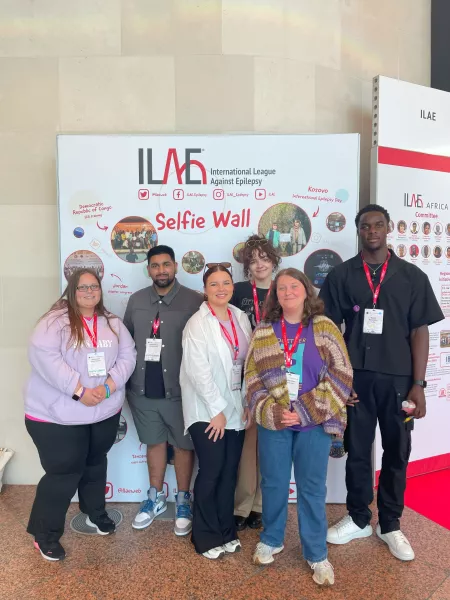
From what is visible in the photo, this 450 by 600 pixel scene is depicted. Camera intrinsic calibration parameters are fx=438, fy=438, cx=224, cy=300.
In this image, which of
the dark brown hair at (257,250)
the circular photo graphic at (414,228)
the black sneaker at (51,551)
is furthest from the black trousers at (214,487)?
the circular photo graphic at (414,228)

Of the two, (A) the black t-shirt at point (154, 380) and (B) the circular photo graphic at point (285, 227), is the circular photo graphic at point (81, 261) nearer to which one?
(A) the black t-shirt at point (154, 380)

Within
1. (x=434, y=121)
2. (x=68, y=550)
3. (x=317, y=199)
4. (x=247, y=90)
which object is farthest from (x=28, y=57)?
(x=68, y=550)

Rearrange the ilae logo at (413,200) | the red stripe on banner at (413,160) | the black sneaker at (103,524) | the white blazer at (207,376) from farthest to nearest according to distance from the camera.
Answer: the ilae logo at (413,200) < the red stripe on banner at (413,160) < the black sneaker at (103,524) < the white blazer at (207,376)

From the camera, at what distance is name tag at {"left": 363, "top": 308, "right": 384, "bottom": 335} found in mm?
2396

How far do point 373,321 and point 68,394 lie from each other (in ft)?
5.52

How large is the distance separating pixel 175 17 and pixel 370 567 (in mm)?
3632

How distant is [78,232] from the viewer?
293cm

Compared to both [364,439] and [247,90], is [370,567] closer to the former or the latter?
[364,439]

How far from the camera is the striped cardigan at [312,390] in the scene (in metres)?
2.10

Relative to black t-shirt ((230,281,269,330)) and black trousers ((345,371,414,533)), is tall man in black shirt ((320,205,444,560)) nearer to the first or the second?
black trousers ((345,371,414,533))

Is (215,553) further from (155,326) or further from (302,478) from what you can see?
(155,326)

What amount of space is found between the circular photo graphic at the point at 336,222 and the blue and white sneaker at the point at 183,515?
1.97 meters

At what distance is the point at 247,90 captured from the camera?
3.10 metres

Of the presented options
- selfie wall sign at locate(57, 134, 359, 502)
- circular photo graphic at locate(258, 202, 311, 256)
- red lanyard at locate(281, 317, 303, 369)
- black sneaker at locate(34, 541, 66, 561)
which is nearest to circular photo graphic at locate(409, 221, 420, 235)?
selfie wall sign at locate(57, 134, 359, 502)
